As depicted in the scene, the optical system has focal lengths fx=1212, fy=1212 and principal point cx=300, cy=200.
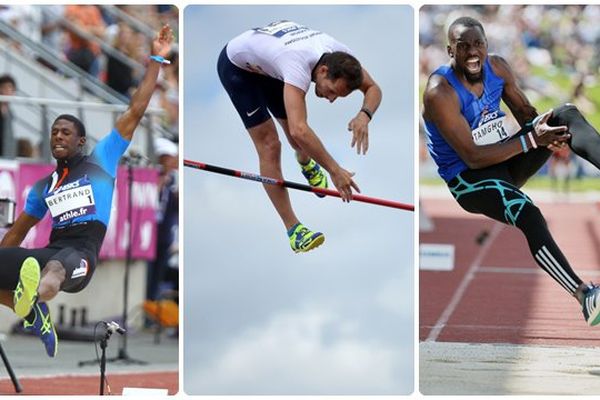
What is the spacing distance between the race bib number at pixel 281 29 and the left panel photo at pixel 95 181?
1.73 feet

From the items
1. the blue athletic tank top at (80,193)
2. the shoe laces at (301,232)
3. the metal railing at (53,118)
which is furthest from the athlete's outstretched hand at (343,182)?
the metal railing at (53,118)

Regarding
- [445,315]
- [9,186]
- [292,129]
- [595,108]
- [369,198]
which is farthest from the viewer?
[595,108]

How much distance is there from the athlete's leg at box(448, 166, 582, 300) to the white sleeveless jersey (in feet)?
3.59

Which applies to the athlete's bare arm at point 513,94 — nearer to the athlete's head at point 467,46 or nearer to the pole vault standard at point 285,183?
the athlete's head at point 467,46

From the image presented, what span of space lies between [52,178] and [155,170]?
4.00 meters

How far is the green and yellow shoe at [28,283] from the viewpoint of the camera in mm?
6141

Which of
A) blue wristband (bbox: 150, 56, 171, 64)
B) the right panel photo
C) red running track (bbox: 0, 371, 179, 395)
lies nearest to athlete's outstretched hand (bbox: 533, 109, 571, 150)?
the right panel photo

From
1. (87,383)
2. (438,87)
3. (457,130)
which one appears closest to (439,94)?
(438,87)

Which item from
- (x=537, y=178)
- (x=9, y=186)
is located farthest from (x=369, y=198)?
(x=537, y=178)

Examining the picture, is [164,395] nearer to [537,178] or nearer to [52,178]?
[52,178]

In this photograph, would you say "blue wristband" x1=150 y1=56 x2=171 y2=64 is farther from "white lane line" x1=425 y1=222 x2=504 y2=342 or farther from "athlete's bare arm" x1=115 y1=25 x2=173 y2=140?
"white lane line" x1=425 y1=222 x2=504 y2=342

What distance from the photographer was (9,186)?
31.4ft

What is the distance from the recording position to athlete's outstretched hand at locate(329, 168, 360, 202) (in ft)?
19.4

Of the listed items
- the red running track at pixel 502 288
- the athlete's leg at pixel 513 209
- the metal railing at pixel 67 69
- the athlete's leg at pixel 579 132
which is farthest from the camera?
the metal railing at pixel 67 69
